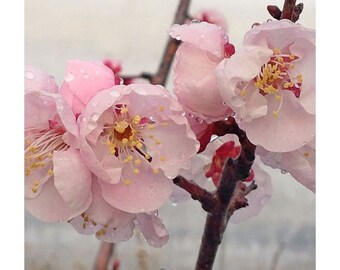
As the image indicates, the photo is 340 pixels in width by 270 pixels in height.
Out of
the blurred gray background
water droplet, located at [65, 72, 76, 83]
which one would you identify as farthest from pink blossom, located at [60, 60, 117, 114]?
the blurred gray background

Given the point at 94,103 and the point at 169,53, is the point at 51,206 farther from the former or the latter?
the point at 169,53

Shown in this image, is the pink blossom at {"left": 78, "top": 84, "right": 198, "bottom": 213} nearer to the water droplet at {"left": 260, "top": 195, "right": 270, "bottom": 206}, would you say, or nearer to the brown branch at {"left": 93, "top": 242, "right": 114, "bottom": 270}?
the water droplet at {"left": 260, "top": 195, "right": 270, "bottom": 206}

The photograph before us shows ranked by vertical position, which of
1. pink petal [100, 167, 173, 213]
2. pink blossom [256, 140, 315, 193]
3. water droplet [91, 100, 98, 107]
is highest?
water droplet [91, 100, 98, 107]

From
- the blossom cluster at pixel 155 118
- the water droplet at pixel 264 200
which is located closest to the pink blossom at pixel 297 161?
the blossom cluster at pixel 155 118

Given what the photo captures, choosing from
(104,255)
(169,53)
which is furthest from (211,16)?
(104,255)
